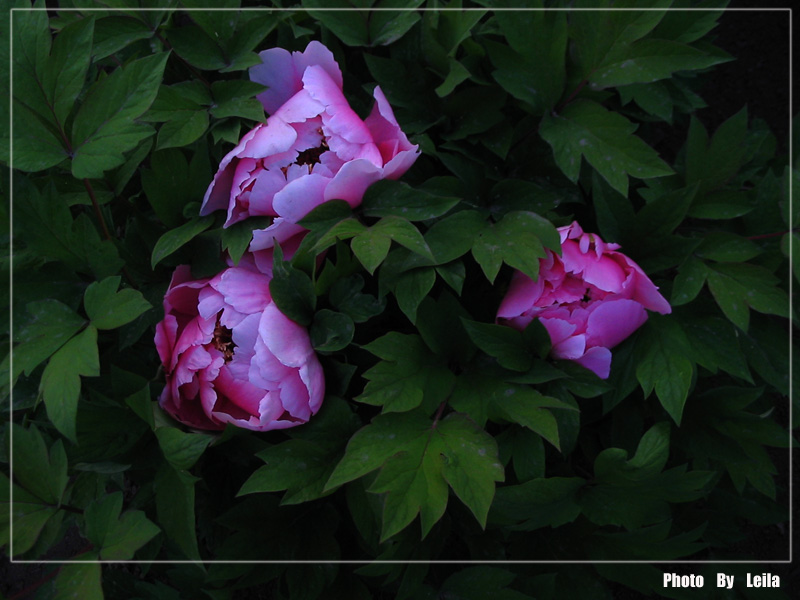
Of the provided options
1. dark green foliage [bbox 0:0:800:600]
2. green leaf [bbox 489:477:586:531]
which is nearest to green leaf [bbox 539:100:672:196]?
dark green foliage [bbox 0:0:800:600]

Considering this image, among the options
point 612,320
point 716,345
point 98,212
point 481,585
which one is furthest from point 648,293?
point 98,212

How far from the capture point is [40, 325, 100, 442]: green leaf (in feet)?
2.22

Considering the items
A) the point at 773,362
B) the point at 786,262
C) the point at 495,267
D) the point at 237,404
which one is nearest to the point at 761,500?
the point at 773,362

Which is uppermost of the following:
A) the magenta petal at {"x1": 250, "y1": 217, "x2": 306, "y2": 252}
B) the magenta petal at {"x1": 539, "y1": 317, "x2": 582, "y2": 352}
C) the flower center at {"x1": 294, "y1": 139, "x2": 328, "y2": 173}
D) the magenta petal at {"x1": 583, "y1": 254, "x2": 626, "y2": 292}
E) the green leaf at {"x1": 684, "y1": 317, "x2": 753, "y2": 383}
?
the flower center at {"x1": 294, "y1": 139, "x2": 328, "y2": 173}

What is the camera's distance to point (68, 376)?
70cm

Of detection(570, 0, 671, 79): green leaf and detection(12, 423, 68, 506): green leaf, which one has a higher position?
detection(570, 0, 671, 79): green leaf

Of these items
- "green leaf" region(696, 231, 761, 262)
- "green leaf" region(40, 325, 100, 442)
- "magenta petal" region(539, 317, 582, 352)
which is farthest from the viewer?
"green leaf" region(696, 231, 761, 262)

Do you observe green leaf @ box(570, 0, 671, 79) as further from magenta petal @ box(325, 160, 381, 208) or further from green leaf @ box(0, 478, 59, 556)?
green leaf @ box(0, 478, 59, 556)

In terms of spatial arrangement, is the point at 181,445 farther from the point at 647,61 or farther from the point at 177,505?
the point at 647,61

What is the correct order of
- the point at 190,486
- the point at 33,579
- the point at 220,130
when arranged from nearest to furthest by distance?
the point at 190,486 < the point at 220,130 < the point at 33,579

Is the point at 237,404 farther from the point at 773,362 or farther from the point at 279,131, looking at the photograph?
the point at 773,362

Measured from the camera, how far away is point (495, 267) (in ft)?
2.53

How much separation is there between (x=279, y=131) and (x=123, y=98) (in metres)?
0.18

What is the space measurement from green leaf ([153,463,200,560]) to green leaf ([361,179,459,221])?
14.1 inches
